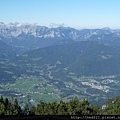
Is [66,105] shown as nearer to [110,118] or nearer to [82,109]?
[82,109]

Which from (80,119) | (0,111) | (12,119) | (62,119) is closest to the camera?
(12,119)

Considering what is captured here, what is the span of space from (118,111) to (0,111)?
2874 centimetres

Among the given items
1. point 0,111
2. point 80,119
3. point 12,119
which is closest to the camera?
point 12,119

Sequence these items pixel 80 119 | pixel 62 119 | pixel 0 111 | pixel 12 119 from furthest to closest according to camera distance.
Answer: pixel 0 111 < pixel 80 119 < pixel 62 119 < pixel 12 119

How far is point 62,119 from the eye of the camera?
3322 cm

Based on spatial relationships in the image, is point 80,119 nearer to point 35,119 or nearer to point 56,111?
point 35,119

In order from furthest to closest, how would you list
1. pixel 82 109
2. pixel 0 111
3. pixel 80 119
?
pixel 82 109 → pixel 0 111 → pixel 80 119

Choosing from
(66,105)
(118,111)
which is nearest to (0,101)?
(66,105)

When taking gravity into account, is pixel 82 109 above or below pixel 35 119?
below

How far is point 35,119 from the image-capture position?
3155 centimetres

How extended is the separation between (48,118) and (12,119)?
140 inches

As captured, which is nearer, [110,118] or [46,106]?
[110,118]

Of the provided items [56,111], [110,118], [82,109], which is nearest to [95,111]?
[82,109]

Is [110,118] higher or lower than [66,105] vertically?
higher
